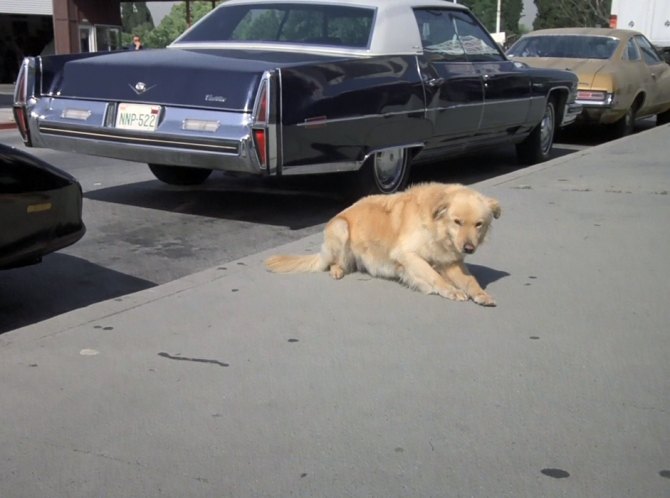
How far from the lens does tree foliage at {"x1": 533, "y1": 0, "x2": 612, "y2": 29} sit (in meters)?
35.5

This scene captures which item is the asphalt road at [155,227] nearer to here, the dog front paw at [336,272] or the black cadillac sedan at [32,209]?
the black cadillac sedan at [32,209]

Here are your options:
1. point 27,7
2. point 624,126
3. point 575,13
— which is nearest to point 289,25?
point 624,126

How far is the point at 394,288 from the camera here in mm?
5570

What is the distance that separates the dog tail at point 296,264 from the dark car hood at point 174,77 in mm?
1396

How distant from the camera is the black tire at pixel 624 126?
45.1 feet

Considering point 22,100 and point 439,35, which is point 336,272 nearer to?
point 22,100

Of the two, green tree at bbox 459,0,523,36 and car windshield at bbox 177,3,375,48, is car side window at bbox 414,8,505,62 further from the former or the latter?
green tree at bbox 459,0,523,36

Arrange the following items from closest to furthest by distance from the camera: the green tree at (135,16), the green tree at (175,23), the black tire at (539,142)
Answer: the black tire at (539,142)
the green tree at (175,23)
the green tree at (135,16)

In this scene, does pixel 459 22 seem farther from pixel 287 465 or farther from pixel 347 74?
pixel 287 465

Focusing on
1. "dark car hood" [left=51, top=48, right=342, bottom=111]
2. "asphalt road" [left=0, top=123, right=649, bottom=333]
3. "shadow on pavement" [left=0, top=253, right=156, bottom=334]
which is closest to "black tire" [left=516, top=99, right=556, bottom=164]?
"asphalt road" [left=0, top=123, right=649, bottom=333]

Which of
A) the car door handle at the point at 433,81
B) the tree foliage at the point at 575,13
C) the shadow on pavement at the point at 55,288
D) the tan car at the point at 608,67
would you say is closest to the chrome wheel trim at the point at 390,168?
the car door handle at the point at 433,81

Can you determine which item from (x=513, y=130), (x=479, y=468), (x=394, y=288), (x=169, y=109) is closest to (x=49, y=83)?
(x=169, y=109)

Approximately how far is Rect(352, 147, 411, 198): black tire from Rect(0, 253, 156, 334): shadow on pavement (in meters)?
2.49

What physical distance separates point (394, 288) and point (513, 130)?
199 inches
